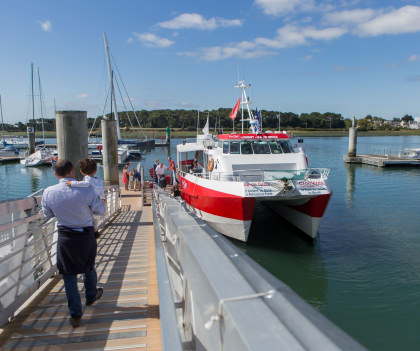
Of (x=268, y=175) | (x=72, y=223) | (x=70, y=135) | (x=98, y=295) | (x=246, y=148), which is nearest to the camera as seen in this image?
(x=72, y=223)

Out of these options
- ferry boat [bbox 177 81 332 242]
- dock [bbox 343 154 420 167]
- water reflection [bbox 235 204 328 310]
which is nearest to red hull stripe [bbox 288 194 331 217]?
ferry boat [bbox 177 81 332 242]

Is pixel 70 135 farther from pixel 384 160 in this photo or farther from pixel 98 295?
pixel 384 160

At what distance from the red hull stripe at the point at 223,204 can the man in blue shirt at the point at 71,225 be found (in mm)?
7922

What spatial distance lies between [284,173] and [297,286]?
3.80 m

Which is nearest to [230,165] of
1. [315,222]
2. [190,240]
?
[315,222]

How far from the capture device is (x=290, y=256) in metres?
11.6

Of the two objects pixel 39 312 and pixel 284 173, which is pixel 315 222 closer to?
pixel 284 173

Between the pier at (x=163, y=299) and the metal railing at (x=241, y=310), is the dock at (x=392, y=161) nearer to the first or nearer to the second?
the pier at (x=163, y=299)

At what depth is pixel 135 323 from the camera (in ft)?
11.5

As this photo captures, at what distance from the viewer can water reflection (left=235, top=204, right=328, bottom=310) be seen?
9.46 m

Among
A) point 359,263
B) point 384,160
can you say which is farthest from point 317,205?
point 384,160

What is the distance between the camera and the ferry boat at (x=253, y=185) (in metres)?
11.3

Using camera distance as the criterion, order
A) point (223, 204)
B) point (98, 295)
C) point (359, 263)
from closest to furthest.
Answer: point (98, 295)
point (359, 263)
point (223, 204)

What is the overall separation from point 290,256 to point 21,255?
9.27m
